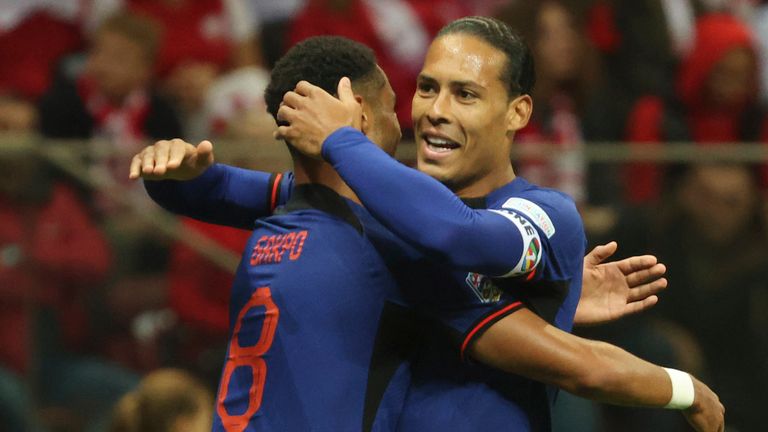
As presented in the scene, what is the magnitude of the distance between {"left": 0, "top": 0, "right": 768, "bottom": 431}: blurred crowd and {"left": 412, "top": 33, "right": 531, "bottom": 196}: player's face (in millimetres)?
2177

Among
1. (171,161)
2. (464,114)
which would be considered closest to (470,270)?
(464,114)

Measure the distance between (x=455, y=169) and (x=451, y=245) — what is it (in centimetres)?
40

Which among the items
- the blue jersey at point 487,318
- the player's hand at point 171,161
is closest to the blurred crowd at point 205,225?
the player's hand at point 171,161

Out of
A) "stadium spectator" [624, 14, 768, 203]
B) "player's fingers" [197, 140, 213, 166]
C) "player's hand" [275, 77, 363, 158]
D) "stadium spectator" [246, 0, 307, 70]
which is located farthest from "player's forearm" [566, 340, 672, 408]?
"stadium spectator" [246, 0, 307, 70]

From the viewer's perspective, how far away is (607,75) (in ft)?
24.4

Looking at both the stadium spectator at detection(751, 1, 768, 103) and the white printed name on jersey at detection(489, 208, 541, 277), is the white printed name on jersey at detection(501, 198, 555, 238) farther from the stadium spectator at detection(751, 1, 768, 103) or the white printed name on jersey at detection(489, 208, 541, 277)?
the stadium spectator at detection(751, 1, 768, 103)

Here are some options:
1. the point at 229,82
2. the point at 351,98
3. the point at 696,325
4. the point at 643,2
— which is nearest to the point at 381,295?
the point at 351,98

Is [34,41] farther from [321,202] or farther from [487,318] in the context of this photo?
[487,318]

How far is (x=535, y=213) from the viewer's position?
3.51 m

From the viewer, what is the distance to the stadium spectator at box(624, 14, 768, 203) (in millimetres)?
7023

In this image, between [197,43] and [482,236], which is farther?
[197,43]

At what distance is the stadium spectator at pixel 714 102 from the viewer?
7023mm

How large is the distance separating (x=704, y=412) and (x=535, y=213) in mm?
672

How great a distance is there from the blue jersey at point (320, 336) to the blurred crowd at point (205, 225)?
6.54ft
